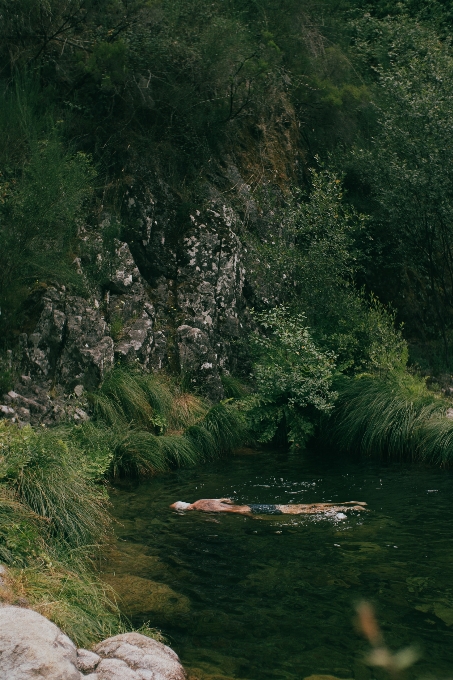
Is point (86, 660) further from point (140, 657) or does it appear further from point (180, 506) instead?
point (180, 506)

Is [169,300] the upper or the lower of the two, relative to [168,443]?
upper

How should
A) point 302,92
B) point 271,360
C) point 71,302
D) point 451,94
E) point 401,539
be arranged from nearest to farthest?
point 401,539 → point 71,302 → point 271,360 → point 451,94 → point 302,92

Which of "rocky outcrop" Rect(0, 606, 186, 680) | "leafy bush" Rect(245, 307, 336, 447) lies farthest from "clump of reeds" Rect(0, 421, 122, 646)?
"leafy bush" Rect(245, 307, 336, 447)

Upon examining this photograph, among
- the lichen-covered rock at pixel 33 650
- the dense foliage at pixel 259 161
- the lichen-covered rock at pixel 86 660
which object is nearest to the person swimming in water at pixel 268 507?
the dense foliage at pixel 259 161

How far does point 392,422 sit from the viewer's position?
38.3 ft

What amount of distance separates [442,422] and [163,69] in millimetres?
9564

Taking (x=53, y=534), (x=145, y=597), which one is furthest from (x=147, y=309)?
(x=145, y=597)

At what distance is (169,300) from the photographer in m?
14.2

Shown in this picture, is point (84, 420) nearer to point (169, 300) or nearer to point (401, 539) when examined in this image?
point (169, 300)

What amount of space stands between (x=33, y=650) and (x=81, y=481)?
3.37 metres

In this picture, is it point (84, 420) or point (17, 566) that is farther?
point (84, 420)

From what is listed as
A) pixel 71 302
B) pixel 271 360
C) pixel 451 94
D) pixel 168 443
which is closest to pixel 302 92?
pixel 451 94

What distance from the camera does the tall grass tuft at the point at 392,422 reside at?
11.2 meters

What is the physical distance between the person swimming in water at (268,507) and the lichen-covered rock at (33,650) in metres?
4.26
